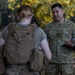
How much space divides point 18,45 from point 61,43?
125 centimetres

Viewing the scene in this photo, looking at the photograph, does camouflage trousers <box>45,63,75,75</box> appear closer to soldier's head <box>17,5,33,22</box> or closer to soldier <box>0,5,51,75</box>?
soldier <box>0,5,51,75</box>

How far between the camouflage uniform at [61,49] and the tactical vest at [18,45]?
1131mm

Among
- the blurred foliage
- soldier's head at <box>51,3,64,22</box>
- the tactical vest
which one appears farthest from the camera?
the blurred foliage

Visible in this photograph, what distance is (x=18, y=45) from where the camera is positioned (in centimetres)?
314

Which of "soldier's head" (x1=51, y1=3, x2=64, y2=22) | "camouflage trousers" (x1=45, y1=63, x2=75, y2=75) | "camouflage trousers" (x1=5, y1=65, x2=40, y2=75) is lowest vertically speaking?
"camouflage trousers" (x1=45, y1=63, x2=75, y2=75)

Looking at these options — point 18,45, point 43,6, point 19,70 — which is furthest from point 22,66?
point 43,6

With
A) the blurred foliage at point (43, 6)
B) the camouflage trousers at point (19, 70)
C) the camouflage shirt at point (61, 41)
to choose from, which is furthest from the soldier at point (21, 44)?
the blurred foliage at point (43, 6)

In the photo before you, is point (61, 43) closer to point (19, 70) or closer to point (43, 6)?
point (19, 70)

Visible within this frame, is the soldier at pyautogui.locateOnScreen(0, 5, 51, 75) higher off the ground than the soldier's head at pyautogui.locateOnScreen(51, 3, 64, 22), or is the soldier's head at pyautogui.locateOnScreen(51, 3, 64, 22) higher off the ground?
the soldier's head at pyautogui.locateOnScreen(51, 3, 64, 22)

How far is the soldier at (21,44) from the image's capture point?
10.3 feet

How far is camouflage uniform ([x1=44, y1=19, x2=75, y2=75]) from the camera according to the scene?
4.25 m

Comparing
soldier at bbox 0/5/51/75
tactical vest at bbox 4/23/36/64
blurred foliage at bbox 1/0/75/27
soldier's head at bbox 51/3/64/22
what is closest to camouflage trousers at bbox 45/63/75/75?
soldier's head at bbox 51/3/64/22

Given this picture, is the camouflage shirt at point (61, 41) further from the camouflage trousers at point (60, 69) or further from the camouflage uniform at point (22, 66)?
the camouflage uniform at point (22, 66)

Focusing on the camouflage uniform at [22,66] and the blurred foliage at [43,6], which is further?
the blurred foliage at [43,6]
